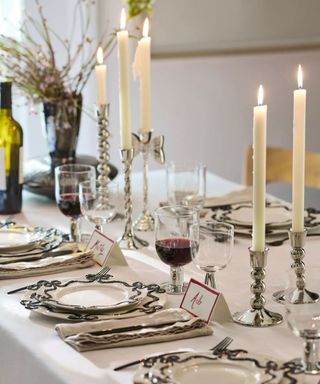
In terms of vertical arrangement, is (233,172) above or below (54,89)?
below

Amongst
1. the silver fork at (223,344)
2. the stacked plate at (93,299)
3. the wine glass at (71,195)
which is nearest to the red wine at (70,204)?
the wine glass at (71,195)

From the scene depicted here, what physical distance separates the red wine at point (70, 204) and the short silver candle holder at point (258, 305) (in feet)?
1.89

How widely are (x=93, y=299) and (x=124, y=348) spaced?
208mm

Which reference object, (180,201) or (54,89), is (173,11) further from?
(180,201)

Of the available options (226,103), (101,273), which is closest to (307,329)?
(101,273)

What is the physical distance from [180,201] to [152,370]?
101 cm

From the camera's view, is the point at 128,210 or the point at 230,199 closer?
the point at 128,210

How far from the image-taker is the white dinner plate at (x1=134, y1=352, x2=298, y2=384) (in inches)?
45.3

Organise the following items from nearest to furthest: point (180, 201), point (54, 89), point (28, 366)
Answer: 1. point (28, 366)
2. point (180, 201)
3. point (54, 89)

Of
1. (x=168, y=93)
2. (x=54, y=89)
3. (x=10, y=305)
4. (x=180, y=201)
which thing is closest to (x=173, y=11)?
(x=168, y=93)

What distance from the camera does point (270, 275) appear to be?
170cm

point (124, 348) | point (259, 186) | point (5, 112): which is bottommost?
point (124, 348)

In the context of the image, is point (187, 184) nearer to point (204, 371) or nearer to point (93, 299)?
point (93, 299)

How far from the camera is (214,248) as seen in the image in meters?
1.48
